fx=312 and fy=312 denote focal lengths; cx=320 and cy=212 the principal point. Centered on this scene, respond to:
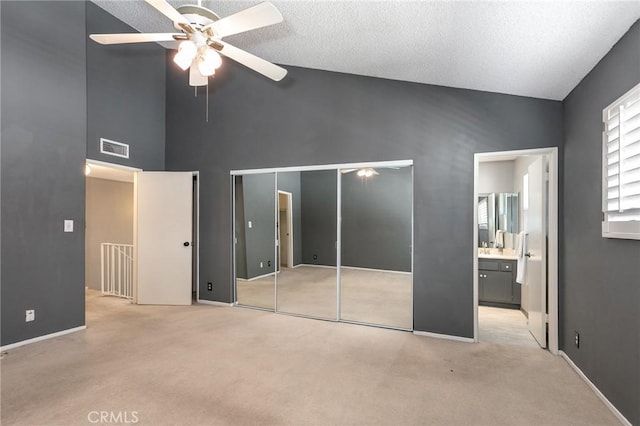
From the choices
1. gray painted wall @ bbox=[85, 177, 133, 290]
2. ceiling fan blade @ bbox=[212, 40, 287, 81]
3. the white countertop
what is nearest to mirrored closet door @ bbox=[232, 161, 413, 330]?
the white countertop

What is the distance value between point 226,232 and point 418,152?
2984 mm

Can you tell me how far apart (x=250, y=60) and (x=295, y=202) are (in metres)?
2.67

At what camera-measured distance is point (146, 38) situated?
2207 mm

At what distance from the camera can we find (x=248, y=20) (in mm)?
1996

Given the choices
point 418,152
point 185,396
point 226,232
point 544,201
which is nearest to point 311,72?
point 418,152

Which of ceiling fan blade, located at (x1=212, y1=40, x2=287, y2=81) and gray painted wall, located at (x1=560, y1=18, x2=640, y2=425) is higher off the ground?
ceiling fan blade, located at (x1=212, y1=40, x2=287, y2=81)

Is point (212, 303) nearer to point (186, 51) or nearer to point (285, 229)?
point (285, 229)

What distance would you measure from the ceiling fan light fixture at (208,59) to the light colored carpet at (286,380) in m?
2.40

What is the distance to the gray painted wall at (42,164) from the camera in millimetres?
3135

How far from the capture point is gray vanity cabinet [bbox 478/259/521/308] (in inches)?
176

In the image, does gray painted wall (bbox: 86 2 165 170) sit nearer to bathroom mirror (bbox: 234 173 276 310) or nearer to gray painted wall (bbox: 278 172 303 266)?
bathroom mirror (bbox: 234 173 276 310)

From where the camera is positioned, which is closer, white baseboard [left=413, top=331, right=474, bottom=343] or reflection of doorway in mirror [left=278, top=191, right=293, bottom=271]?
white baseboard [left=413, top=331, right=474, bottom=343]

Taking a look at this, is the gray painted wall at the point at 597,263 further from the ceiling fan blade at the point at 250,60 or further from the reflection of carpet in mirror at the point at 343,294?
the ceiling fan blade at the point at 250,60

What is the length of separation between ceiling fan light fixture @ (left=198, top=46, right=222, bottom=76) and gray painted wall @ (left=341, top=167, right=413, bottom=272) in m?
2.30
